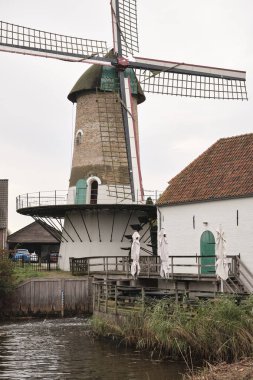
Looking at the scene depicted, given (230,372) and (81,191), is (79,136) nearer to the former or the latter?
(81,191)

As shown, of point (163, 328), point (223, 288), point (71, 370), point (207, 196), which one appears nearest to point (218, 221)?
point (207, 196)

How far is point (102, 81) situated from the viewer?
97.6 ft

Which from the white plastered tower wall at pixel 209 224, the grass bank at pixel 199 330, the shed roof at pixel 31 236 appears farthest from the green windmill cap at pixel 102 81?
the shed roof at pixel 31 236

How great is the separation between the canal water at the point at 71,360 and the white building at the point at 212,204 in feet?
17.6

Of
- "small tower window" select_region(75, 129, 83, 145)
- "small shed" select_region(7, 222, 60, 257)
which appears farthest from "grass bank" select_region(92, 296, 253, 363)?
"small shed" select_region(7, 222, 60, 257)

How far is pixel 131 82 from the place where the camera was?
30.3 metres

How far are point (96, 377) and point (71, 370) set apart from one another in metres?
1.05

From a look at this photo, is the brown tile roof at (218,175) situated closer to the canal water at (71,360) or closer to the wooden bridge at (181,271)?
the wooden bridge at (181,271)

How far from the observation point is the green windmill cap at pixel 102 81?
29734 millimetres

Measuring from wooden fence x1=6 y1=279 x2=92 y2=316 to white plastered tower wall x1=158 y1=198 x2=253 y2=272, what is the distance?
482 cm

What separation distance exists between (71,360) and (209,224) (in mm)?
8926

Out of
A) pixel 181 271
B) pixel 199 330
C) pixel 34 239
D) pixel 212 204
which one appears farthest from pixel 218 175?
pixel 34 239

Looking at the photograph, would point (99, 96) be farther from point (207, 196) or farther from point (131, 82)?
point (207, 196)

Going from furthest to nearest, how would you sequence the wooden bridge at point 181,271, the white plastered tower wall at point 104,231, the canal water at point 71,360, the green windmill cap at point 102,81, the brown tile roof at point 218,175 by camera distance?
the white plastered tower wall at point 104,231 < the green windmill cap at point 102,81 < the brown tile roof at point 218,175 < the wooden bridge at point 181,271 < the canal water at point 71,360
